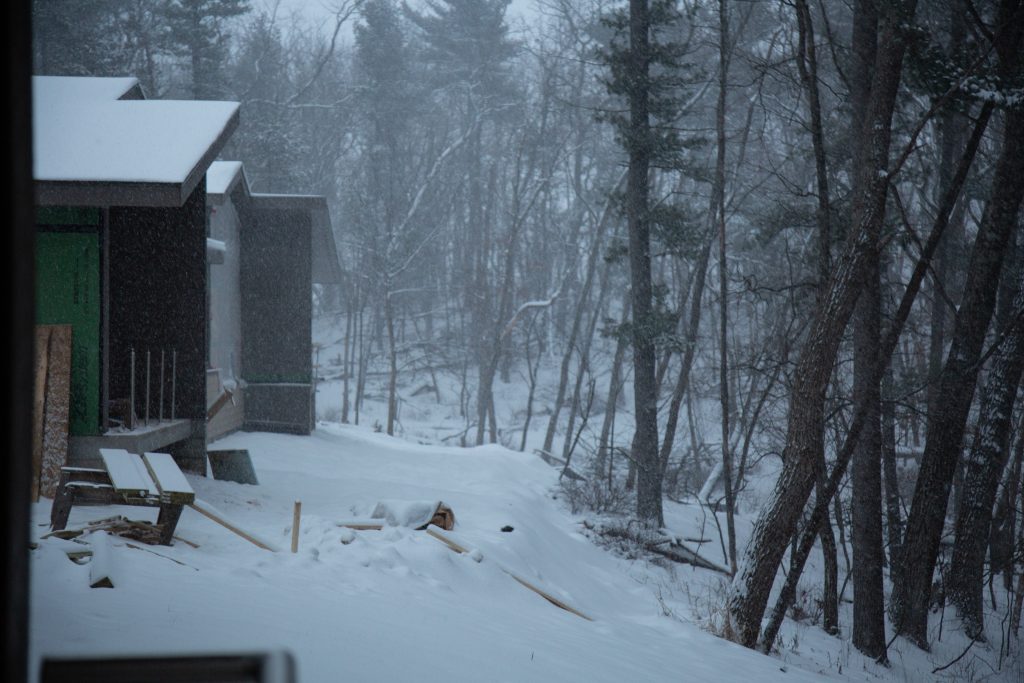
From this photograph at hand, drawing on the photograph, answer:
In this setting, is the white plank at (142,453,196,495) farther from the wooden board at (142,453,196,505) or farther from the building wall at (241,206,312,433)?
the building wall at (241,206,312,433)

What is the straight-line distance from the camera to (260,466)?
43.0ft

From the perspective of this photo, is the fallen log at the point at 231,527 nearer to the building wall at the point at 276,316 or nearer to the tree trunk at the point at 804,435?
the tree trunk at the point at 804,435

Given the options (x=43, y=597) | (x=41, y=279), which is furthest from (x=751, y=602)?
(x=41, y=279)

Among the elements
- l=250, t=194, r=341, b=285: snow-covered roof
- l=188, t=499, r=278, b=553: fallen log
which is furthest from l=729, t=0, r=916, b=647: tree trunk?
l=250, t=194, r=341, b=285: snow-covered roof

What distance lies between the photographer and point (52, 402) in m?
8.76

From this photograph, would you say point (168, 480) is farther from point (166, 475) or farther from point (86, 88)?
point (86, 88)

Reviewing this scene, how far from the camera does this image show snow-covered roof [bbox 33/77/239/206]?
8312mm

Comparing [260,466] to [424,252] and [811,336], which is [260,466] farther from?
[424,252]

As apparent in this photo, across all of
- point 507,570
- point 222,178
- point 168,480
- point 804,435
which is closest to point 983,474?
point 804,435

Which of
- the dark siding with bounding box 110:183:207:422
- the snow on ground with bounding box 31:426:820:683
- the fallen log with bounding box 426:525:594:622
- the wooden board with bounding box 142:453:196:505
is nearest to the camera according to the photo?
the snow on ground with bounding box 31:426:820:683

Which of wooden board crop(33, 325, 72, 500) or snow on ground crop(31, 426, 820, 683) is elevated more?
wooden board crop(33, 325, 72, 500)

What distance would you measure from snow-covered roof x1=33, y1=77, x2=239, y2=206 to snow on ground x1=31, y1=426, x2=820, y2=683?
3.17 meters

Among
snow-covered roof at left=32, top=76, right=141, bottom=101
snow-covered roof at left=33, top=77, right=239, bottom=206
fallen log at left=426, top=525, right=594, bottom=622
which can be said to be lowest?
fallen log at left=426, top=525, right=594, bottom=622

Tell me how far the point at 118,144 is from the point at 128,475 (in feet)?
13.3
